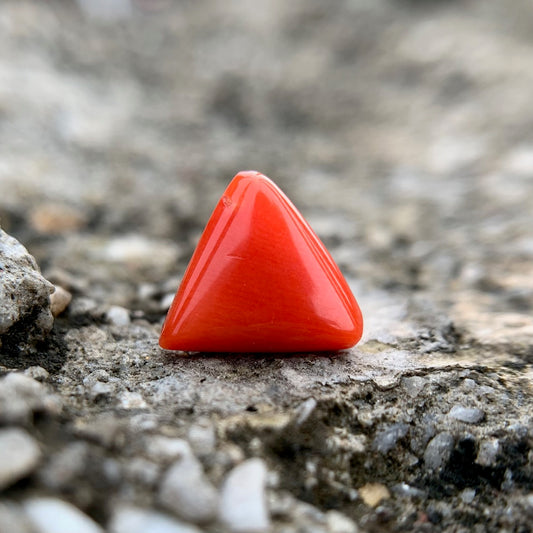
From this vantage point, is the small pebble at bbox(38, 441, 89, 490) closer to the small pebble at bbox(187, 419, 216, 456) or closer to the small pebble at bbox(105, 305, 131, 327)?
the small pebble at bbox(187, 419, 216, 456)

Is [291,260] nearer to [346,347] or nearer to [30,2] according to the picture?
[346,347]

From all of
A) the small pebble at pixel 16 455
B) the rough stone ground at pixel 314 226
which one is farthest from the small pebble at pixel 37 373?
the small pebble at pixel 16 455

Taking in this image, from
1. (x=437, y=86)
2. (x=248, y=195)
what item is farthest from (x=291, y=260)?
(x=437, y=86)

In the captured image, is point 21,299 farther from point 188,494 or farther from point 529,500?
point 529,500

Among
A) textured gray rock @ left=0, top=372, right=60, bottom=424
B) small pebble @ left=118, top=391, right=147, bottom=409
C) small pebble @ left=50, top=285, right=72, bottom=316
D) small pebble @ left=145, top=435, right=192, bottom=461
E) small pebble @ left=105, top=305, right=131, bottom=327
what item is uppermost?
small pebble @ left=50, top=285, right=72, bottom=316

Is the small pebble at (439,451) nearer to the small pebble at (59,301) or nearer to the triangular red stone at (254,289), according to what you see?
the triangular red stone at (254,289)

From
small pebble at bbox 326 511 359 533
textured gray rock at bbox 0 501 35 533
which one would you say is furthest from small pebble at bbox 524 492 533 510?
textured gray rock at bbox 0 501 35 533

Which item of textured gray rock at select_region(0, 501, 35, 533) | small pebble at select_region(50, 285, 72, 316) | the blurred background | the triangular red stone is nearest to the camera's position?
textured gray rock at select_region(0, 501, 35, 533)
